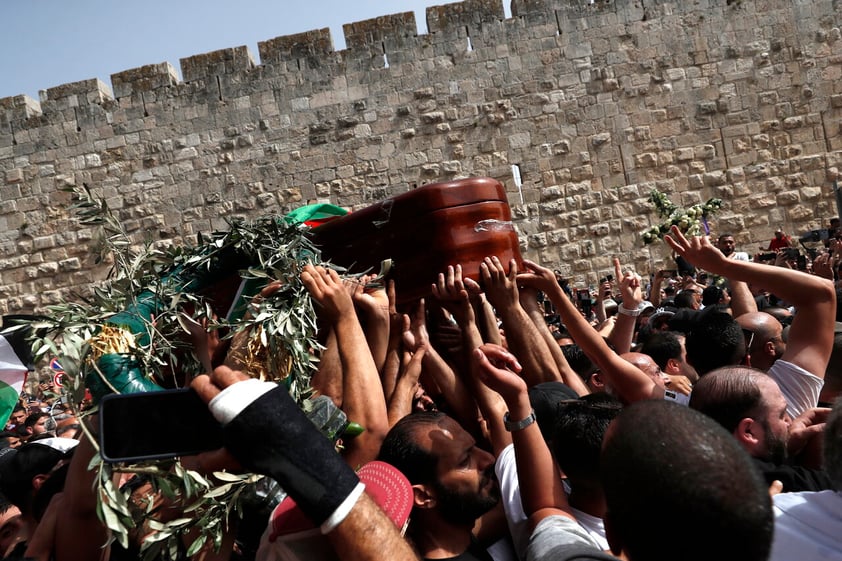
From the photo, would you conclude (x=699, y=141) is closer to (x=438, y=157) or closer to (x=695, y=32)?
(x=695, y=32)

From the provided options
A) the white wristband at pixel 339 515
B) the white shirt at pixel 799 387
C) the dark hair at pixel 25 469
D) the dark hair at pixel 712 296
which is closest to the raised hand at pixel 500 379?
the white wristband at pixel 339 515

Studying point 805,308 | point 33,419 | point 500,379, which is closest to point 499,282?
point 500,379

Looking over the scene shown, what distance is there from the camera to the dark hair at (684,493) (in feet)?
4.26

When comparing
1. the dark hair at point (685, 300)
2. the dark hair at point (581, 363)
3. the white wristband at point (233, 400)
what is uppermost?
the white wristband at point (233, 400)

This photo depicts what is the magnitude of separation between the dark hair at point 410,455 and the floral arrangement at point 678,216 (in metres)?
9.41

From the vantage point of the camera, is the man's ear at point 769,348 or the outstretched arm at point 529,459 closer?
the outstretched arm at point 529,459

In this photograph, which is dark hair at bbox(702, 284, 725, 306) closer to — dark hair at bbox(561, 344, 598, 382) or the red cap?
dark hair at bbox(561, 344, 598, 382)

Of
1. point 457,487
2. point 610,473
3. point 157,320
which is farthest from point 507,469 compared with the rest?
point 157,320

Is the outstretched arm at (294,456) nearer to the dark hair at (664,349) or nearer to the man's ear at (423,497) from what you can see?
the man's ear at (423,497)

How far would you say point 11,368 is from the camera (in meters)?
3.70

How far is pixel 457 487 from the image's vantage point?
2260 mm

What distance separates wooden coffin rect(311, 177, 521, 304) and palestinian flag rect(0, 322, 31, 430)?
1648mm

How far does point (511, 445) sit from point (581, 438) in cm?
36

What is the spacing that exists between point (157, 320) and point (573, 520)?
150 centimetres
